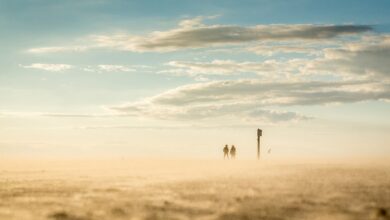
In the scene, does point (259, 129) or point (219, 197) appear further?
point (259, 129)

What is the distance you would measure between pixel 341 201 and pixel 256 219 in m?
2.22

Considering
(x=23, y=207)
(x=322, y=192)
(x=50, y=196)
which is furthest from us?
(x=50, y=196)

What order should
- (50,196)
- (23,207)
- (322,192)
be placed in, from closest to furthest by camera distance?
(23,207) → (322,192) → (50,196)

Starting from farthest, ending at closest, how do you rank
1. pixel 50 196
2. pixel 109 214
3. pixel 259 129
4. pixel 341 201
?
1. pixel 259 129
2. pixel 50 196
3. pixel 341 201
4. pixel 109 214

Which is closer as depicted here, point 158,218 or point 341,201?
point 158,218

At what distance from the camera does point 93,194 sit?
11.4 m

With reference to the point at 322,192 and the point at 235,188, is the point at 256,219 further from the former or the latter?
the point at 235,188

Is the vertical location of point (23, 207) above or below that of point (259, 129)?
below

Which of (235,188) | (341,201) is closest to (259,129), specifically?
(235,188)

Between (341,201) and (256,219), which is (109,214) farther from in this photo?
(341,201)

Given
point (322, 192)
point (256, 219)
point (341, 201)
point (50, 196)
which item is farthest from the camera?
point (50, 196)

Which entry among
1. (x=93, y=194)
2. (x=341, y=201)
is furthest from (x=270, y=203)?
(x=93, y=194)

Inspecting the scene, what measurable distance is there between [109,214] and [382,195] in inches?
204

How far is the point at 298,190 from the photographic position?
1086 cm
